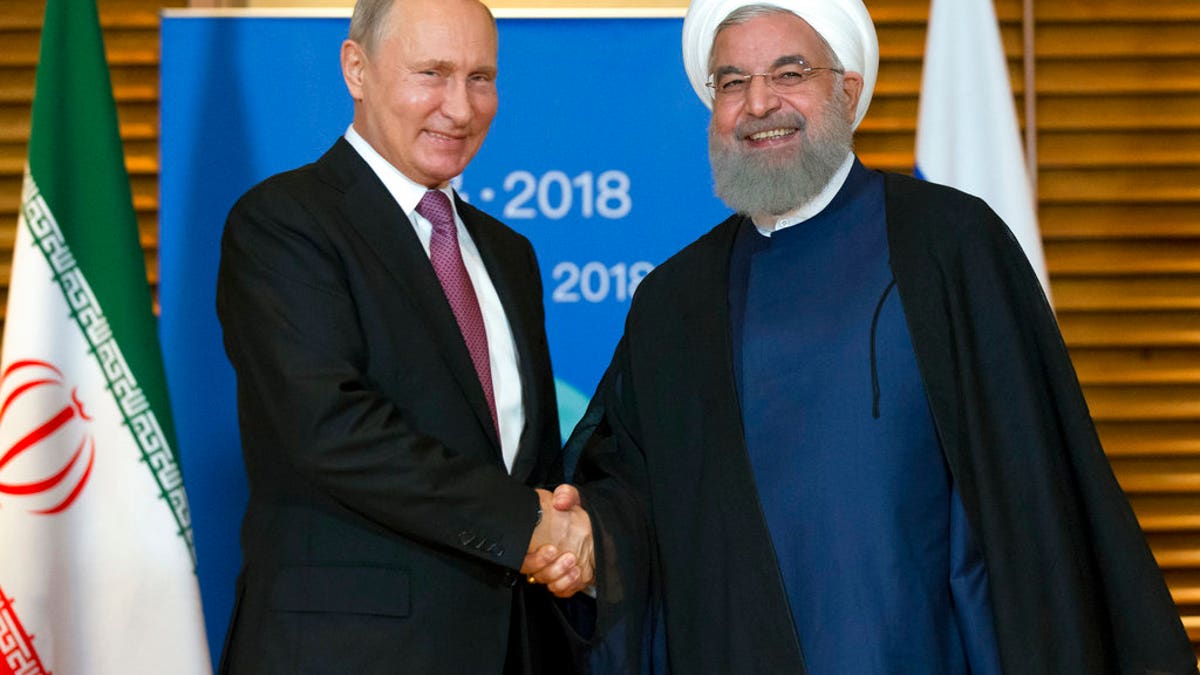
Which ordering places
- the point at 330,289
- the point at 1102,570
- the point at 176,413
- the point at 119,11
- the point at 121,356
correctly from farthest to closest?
the point at 119,11, the point at 176,413, the point at 121,356, the point at 330,289, the point at 1102,570

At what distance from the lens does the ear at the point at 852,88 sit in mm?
2561

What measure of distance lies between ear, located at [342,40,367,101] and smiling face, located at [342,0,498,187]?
3 cm

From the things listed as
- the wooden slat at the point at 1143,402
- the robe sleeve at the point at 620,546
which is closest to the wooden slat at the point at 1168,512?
the wooden slat at the point at 1143,402

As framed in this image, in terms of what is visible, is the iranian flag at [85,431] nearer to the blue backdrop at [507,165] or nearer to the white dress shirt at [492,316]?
the blue backdrop at [507,165]

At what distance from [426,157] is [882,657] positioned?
3.92ft

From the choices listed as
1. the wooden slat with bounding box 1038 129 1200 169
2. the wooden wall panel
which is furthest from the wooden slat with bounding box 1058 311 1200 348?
the wooden slat with bounding box 1038 129 1200 169

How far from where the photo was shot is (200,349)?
3.26 meters

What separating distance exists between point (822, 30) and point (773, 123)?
191 millimetres

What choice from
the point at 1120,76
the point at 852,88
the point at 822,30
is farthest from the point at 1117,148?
the point at 822,30

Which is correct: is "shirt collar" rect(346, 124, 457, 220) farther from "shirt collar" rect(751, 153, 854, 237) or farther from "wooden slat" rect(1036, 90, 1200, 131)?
"wooden slat" rect(1036, 90, 1200, 131)

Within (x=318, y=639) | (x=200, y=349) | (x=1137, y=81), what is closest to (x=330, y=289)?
(x=318, y=639)

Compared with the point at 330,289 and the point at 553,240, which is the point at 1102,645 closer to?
the point at 330,289

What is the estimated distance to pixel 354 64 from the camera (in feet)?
8.54

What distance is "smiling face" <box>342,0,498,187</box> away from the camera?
2527 millimetres
